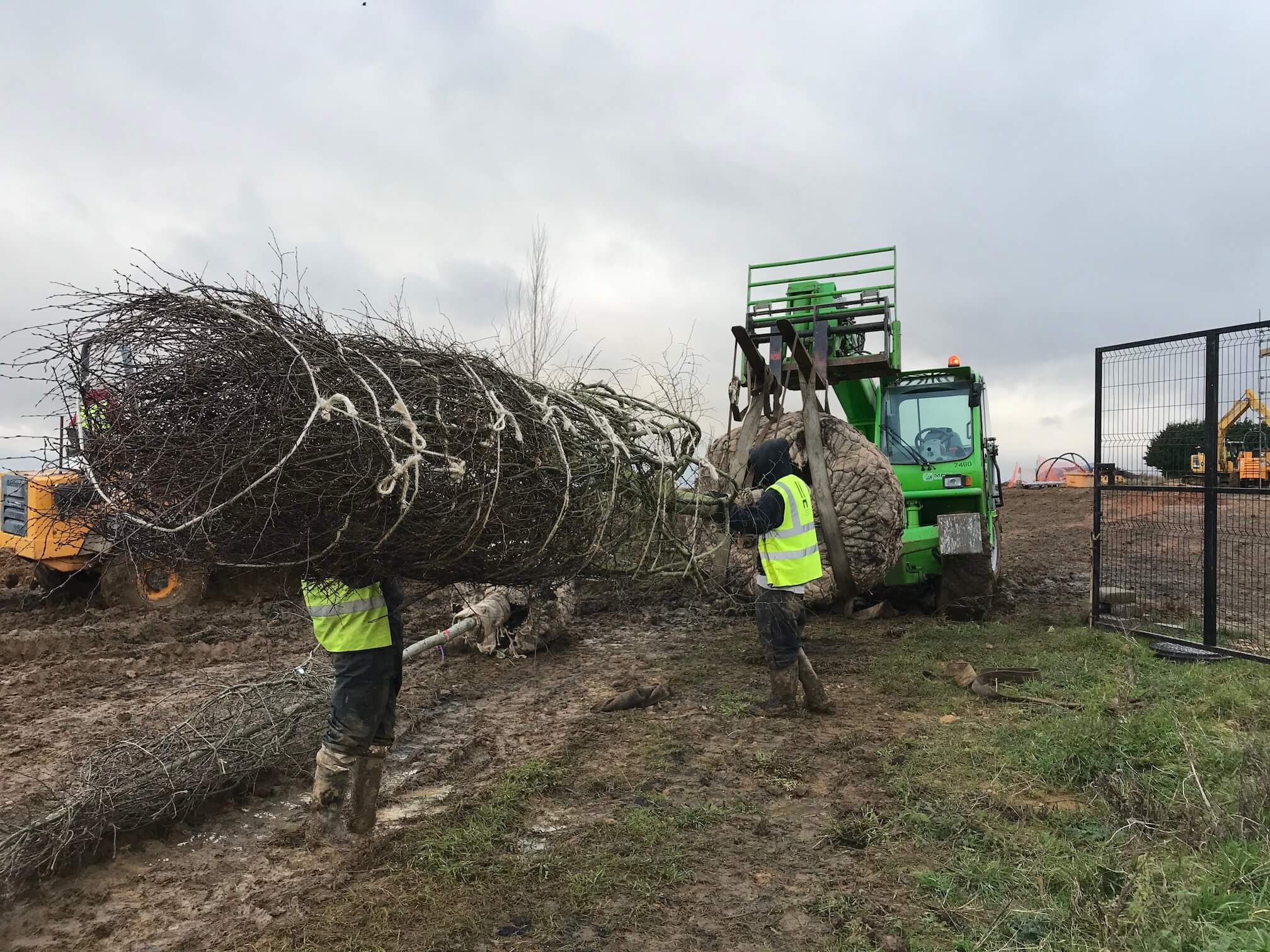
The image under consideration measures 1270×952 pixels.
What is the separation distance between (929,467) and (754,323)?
7.93ft

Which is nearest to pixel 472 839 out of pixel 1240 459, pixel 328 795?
pixel 328 795

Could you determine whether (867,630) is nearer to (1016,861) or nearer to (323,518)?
(1016,861)

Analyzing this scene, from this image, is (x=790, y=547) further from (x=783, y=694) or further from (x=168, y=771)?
(x=168, y=771)

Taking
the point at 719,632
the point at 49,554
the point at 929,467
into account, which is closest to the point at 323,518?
the point at 719,632

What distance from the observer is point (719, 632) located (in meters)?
8.11

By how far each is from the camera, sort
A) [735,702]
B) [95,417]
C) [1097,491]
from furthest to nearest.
Answer: [1097,491] → [735,702] → [95,417]

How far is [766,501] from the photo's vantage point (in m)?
5.19

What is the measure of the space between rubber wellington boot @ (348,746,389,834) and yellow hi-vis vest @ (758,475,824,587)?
9.11 ft

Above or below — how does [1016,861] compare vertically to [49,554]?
below

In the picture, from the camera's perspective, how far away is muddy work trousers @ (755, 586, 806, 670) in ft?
17.2

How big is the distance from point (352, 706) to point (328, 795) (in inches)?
16.2

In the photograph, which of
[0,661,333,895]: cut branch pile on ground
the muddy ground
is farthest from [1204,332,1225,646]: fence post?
[0,661,333,895]: cut branch pile on ground

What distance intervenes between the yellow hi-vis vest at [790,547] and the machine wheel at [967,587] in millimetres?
3407

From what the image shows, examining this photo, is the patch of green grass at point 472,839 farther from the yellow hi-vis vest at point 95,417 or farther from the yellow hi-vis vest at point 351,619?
the yellow hi-vis vest at point 95,417
